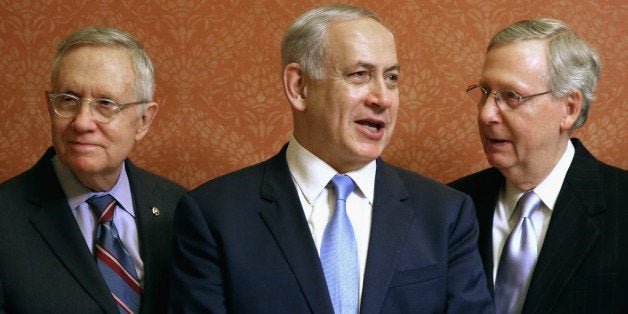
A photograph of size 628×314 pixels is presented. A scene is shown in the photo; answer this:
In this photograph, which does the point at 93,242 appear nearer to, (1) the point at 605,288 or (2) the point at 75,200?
Result: (2) the point at 75,200

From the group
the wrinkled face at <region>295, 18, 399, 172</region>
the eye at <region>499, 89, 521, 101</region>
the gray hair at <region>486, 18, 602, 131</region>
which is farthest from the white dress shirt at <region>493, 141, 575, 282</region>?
the wrinkled face at <region>295, 18, 399, 172</region>

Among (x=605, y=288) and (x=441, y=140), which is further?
(x=441, y=140)

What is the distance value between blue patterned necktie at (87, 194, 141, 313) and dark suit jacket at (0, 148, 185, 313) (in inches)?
1.3

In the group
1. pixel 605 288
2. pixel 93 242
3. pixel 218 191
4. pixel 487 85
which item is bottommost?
pixel 605 288

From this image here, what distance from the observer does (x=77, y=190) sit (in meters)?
2.27

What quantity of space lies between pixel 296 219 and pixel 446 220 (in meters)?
0.37

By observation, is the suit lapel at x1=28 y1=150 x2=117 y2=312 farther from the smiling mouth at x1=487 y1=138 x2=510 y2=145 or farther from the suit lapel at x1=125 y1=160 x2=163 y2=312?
the smiling mouth at x1=487 y1=138 x2=510 y2=145

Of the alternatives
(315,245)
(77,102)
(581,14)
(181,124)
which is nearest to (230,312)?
(315,245)

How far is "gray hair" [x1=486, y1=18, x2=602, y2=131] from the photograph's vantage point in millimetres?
2332

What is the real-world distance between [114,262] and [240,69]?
0.80 m

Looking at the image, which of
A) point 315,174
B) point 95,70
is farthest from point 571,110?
point 95,70

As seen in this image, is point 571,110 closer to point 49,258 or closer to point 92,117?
point 92,117

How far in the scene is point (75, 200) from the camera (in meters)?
2.26

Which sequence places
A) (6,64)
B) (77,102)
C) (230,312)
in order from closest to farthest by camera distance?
(230,312) → (77,102) → (6,64)
